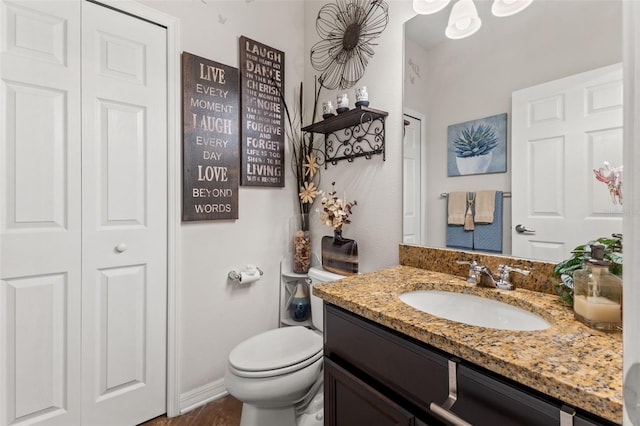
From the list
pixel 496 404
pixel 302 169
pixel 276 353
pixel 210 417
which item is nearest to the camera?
pixel 496 404

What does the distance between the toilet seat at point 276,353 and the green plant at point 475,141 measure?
1091mm

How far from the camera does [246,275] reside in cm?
178

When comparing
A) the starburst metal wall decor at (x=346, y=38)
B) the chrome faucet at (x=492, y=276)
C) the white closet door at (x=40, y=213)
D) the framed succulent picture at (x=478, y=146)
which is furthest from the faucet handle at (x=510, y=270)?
the white closet door at (x=40, y=213)

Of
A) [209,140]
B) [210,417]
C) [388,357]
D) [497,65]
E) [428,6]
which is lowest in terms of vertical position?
[210,417]

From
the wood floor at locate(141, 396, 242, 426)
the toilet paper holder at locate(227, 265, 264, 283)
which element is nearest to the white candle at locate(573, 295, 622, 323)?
the toilet paper holder at locate(227, 265, 264, 283)

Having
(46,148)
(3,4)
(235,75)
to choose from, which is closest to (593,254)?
(235,75)

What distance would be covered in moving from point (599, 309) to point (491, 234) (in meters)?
0.47

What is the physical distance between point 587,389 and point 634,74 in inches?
19.2

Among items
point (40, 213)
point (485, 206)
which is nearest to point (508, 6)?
point (485, 206)

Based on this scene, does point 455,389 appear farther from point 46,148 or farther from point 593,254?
point 46,148

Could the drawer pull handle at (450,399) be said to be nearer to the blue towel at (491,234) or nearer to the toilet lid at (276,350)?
the blue towel at (491,234)

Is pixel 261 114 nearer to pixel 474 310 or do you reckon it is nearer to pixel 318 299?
pixel 318 299

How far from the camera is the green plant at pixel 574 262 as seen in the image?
79cm

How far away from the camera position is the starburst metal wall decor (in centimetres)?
160
